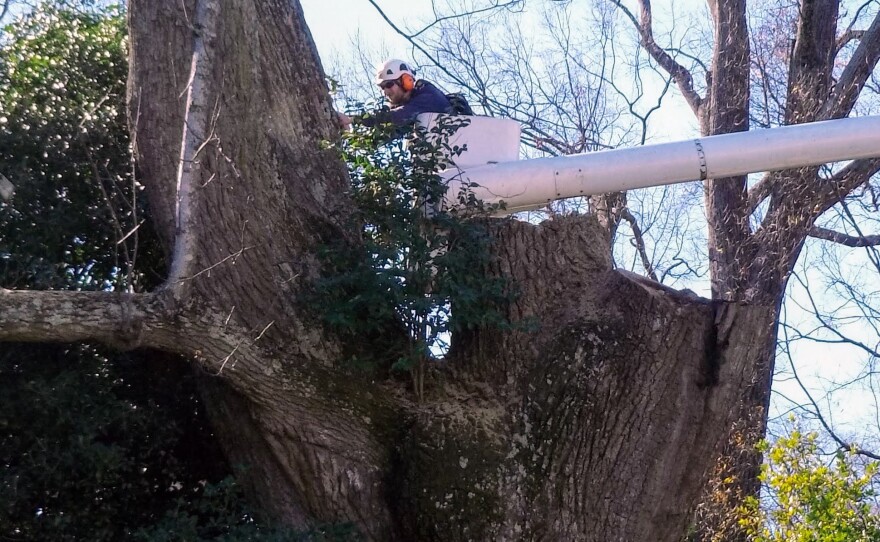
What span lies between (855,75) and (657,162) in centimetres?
741

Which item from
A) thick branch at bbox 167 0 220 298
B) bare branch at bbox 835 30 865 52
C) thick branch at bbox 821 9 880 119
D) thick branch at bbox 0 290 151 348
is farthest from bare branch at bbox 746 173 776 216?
thick branch at bbox 0 290 151 348

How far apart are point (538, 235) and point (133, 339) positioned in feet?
7.36

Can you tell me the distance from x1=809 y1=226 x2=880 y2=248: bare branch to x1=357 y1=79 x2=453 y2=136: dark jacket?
7.72m

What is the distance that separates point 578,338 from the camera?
6.35 meters

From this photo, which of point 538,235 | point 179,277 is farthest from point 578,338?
point 179,277

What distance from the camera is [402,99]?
729 centimetres

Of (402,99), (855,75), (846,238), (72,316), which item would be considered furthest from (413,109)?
(846,238)

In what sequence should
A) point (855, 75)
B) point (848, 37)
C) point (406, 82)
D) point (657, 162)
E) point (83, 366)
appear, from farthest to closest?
point (848, 37)
point (855, 75)
point (406, 82)
point (83, 366)
point (657, 162)

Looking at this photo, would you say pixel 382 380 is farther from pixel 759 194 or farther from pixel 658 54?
pixel 658 54

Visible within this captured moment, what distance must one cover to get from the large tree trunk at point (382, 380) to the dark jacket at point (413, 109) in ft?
1.28

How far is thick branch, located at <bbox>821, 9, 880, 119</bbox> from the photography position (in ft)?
41.6

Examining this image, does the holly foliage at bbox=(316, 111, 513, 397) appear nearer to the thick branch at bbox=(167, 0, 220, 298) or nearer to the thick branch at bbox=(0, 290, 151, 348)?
the thick branch at bbox=(167, 0, 220, 298)

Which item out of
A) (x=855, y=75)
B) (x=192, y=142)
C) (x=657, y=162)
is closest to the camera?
(x=192, y=142)

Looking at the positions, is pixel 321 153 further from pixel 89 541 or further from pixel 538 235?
pixel 89 541
